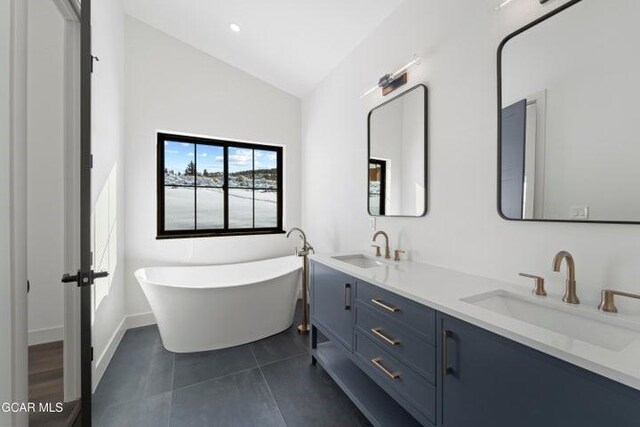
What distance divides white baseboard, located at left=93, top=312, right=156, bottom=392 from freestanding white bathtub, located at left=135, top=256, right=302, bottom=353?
1.27 feet

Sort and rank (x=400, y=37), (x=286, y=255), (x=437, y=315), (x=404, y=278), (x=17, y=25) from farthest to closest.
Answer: (x=286, y=255)
(x=400, y=37)
(x=404, y=278)
(x=437, y=315)
(x=17, y=25)

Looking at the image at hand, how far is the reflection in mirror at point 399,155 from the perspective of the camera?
184 cm

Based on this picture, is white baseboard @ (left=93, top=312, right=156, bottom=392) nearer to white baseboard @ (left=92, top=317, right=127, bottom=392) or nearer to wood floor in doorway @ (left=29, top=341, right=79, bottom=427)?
white baseboard @ (left=92, top=317, right=127, bottom=392)

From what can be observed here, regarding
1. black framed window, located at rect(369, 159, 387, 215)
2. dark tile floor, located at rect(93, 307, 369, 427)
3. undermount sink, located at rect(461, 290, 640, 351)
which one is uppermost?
black framed window, located at rect(369, 159, 387, 215)

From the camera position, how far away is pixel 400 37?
1977mm

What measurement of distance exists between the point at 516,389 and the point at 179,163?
3489 mm

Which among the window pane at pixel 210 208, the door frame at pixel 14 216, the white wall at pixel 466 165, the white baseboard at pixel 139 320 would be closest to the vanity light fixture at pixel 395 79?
A: the white wall at pixel 466 165

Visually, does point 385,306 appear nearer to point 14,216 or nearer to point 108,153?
point 14,216

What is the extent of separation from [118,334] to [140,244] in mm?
888

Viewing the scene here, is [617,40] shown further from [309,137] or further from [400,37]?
[309,137]

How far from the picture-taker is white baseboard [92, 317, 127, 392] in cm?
188

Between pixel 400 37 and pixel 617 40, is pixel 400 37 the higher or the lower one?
the higher one

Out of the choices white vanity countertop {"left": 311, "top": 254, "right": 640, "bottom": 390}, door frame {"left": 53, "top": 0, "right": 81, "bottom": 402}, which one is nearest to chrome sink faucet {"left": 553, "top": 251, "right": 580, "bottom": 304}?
white vanity countertop {"left": 311, "top": 254, "right": 640, "bottom": 390}

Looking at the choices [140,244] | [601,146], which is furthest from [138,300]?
[601,146]
